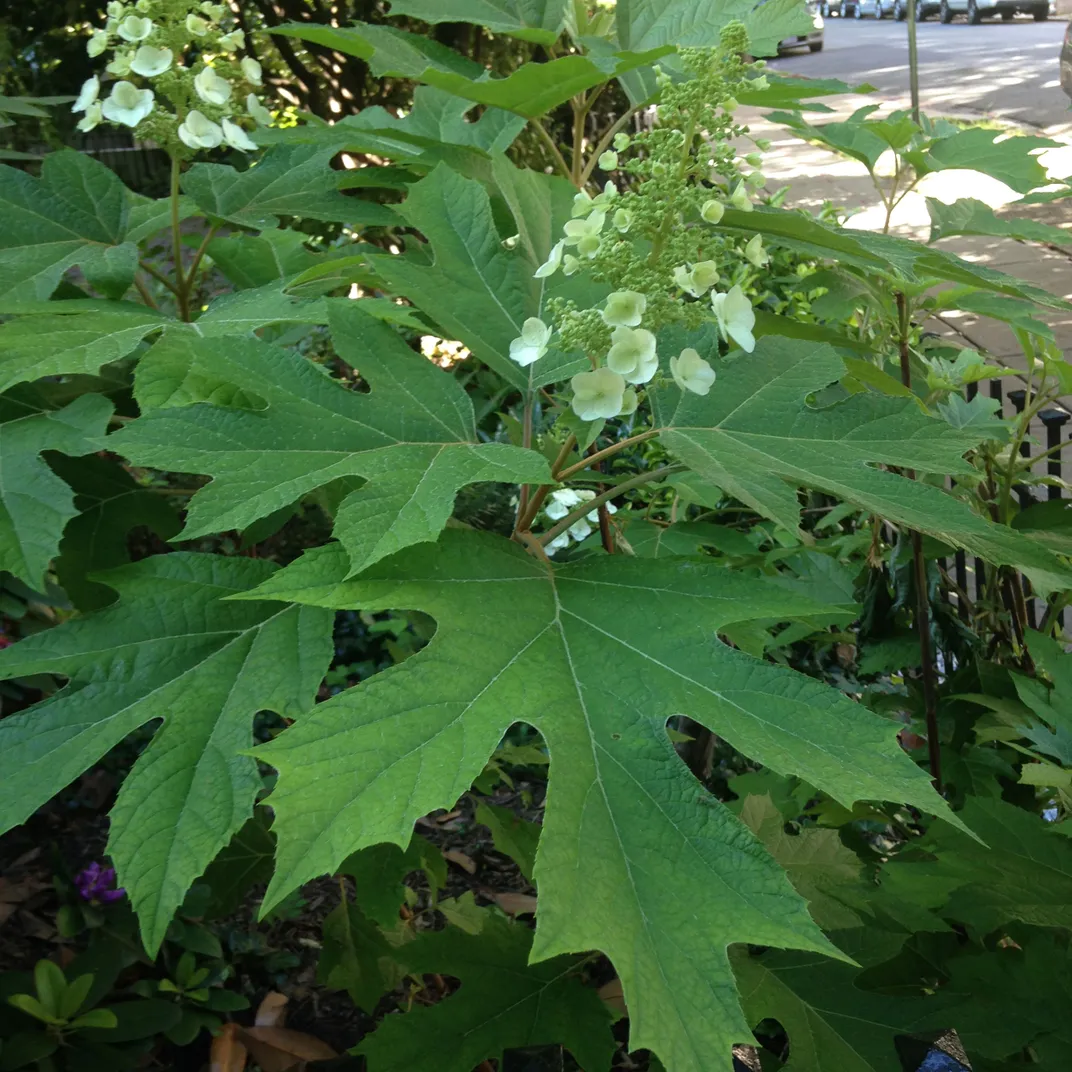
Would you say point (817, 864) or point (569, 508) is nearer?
point (817, 864)

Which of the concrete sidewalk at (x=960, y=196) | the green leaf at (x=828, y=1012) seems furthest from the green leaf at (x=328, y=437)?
the concrete sidewalk at (x=960, y=196)

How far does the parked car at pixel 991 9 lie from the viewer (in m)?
28.1

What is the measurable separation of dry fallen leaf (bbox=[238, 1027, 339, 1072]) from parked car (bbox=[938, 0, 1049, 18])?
33.4 meters

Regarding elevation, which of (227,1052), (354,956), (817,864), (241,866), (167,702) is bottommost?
(227,1052)

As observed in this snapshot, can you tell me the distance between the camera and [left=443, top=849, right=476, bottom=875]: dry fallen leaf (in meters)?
3.15

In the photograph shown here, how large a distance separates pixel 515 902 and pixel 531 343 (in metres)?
2.19

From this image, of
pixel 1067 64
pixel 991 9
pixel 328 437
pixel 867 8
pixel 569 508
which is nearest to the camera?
pixel 328 437

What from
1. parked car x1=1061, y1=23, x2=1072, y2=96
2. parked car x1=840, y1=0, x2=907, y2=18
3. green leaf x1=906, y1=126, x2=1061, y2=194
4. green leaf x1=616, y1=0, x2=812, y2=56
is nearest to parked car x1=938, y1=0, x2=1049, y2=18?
parked car x1=840, y1=0, x2=907, y2=18

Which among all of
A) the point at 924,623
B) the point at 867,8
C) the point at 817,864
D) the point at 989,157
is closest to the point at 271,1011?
the point at 817,864

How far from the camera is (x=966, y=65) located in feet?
68.7

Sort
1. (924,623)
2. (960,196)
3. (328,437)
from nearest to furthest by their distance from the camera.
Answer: (328,437) → (924,623) → (960,196)

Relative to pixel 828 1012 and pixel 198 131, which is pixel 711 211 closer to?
pixel 198 131

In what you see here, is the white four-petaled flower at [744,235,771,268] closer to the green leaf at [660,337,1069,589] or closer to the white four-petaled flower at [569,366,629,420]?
the green leaf at [660,337,1069,589]

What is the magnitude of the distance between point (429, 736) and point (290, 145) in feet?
3.36
